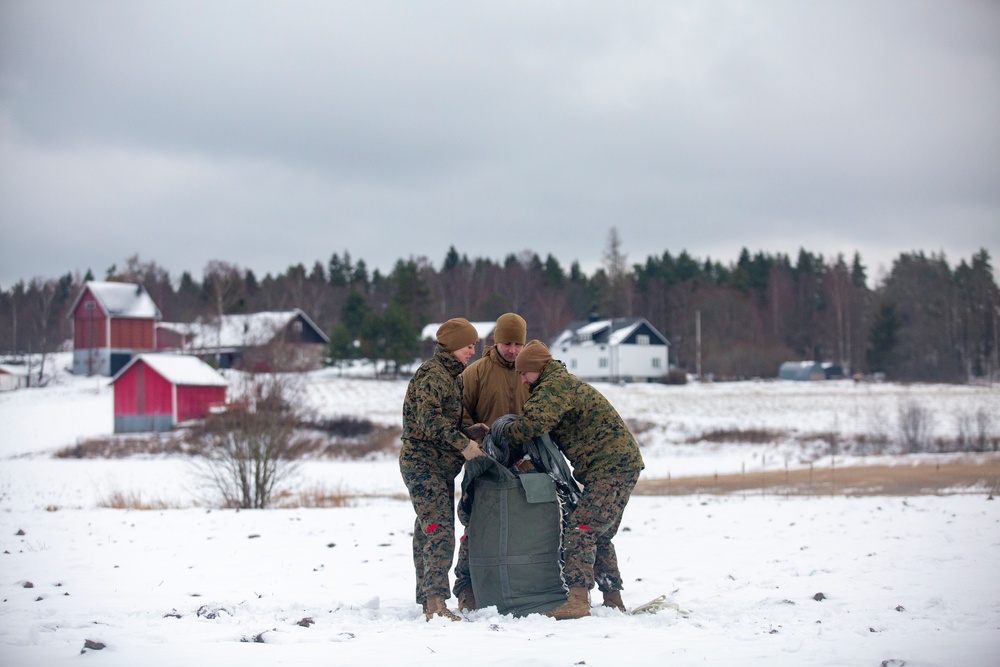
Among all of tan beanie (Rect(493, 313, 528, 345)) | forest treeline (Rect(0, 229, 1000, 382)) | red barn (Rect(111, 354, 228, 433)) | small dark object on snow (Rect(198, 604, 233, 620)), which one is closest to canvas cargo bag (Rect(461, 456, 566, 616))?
tan beanie (Rect(493, 313, 528, 345))

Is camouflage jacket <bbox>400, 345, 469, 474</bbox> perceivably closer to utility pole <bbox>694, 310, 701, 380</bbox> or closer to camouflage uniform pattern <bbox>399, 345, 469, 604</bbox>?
camouflage uniform pattern <bbox>399, 345, 469, 604</bbox>

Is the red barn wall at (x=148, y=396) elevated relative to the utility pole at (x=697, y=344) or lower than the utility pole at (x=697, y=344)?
lower

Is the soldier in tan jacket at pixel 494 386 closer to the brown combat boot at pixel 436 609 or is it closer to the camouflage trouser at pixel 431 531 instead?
the camouflage trouser at pixel 431 531

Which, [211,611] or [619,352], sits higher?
[619,352]

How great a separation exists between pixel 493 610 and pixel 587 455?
137 centimetres

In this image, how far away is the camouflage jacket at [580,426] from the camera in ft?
21.5

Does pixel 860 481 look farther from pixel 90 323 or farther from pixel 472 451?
pixel 90 323

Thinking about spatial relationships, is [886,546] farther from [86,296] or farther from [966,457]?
[86,296]

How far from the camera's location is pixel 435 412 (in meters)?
6.61

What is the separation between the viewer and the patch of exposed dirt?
18828mm

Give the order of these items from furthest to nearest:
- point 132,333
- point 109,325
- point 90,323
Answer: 1. point 132,333
2. point 90,323
3. point 109,325

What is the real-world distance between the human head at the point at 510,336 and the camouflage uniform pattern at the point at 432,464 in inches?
17.8

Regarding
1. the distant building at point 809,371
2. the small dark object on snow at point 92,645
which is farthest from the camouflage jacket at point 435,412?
the distant building at point 809,371

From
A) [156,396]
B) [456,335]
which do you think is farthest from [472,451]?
[156,396]
